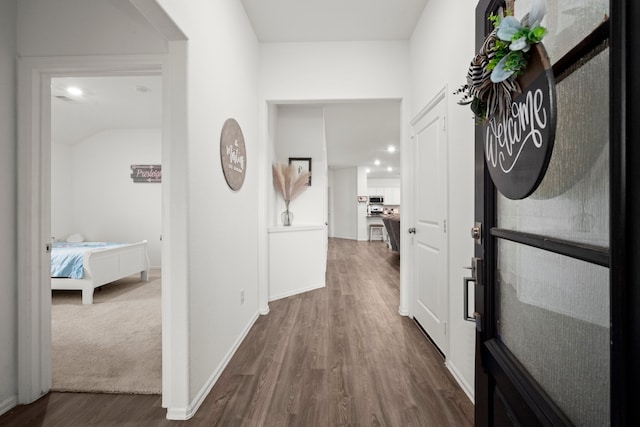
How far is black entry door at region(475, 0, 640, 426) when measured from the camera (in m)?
0.40

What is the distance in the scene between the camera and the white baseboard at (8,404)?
5.26 ft

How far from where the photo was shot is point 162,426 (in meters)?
1.51

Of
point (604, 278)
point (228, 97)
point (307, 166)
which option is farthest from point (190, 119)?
point (307, 166)

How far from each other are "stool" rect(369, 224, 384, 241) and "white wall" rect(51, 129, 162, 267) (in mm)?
6954

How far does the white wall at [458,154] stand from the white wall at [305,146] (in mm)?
1966

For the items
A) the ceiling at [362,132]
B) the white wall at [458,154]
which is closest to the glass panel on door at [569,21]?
the white wall at [458,154]

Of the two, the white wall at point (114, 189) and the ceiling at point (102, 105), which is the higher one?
the ceiling at point (102, 105)

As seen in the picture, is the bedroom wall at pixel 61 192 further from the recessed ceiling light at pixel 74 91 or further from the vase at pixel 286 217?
the vase at pixel 286 217

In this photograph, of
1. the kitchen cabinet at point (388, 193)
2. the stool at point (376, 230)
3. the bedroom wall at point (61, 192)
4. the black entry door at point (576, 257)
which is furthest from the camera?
the kitchen cabinet at point (388, 193)

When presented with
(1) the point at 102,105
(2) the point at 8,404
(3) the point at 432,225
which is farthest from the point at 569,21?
(1) the point at 102,105

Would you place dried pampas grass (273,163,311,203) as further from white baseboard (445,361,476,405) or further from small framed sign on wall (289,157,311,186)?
white baseboard (445,361,476,405)

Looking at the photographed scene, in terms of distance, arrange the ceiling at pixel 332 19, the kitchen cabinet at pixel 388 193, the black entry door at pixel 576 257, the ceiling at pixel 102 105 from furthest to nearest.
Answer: the kitchen cabinet at pixel 388 193, the ceiling at pixel 102 105, the ceiling at pixel 332 19, the black entry door at pixel 576 257

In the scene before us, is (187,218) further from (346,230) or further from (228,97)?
(346,230)

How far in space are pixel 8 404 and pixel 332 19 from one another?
3.64 meters
